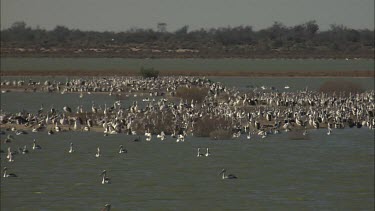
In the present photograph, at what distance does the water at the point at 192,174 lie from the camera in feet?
75.0

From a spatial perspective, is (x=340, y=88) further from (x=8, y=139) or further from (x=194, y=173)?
(x=194, y=173)

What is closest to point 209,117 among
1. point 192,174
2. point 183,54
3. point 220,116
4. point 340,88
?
point 220,116

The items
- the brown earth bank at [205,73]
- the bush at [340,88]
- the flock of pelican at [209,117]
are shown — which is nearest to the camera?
the flock of pelican at [209,117]

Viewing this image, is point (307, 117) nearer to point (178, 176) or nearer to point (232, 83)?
point (178, 176)

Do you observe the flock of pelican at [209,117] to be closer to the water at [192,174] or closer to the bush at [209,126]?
the bush at [209,126]

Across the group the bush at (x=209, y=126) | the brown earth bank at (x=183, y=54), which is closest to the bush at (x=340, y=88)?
the bush at (x=209, y=126)

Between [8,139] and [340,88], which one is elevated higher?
[340,88]

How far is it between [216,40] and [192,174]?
367ft

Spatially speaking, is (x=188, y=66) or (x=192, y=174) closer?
(x=192, y=174)

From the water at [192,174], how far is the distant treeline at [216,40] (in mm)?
87513

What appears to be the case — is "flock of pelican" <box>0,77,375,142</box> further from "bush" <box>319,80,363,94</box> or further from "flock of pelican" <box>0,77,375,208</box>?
"bush" <box>319,80,363,94</box>

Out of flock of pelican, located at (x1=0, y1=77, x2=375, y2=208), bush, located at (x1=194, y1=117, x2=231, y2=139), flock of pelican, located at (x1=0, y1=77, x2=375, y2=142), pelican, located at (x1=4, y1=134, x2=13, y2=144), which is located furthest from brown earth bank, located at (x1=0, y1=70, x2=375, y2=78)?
pelican, located at (x1=4, y1=134, x2=13, y2=144)

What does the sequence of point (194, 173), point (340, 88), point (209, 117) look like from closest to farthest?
point (194, 173)
point (209, 117)
point (340, 88)

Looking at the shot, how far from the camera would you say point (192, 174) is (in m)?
26.8
